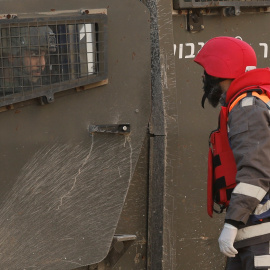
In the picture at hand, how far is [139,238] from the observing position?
405 cm

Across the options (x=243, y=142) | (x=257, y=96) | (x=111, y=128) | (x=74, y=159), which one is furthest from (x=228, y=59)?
(x=74, y=159)

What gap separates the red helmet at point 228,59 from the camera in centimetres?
365

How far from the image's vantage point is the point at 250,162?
10.8 ft

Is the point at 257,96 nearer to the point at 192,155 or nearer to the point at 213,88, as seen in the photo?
the point at 213,88

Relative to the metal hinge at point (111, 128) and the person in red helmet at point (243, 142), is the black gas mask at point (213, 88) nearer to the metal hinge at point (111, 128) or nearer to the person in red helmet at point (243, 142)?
the person in red helmet at point (243, 142)

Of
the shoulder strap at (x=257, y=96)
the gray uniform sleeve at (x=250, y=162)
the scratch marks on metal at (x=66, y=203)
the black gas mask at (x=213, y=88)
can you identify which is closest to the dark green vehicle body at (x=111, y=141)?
the scratch marks on metal at (x=66, y=203)

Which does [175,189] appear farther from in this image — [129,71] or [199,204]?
[129,71]

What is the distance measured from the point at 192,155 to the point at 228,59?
2.44 feet

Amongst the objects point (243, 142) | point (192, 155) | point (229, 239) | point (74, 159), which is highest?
point (243, 142)

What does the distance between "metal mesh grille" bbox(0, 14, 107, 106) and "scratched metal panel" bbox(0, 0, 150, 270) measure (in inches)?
2.1

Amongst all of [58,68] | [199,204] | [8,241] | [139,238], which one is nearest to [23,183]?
[8,241]

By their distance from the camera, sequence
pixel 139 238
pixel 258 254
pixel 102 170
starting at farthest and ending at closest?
pixel 139 238 → pixel 102 170 → pixel 258 254

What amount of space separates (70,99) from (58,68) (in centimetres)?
15

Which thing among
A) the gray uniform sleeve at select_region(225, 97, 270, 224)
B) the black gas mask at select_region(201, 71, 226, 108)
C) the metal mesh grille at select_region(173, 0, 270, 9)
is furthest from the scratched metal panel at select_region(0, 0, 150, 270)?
the gray uniform sleeve at select_region(225, 97, 270, 224)
